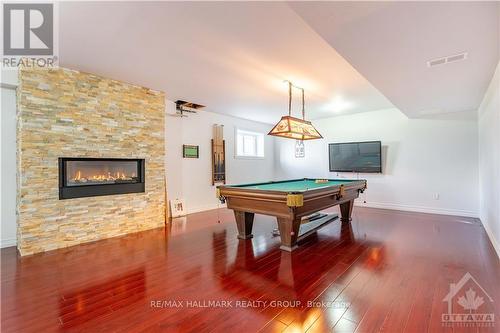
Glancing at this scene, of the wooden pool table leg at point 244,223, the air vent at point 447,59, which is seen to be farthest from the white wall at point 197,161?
the air vent at point 447,59

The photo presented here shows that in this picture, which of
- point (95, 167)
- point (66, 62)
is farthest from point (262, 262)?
point (66, 62)

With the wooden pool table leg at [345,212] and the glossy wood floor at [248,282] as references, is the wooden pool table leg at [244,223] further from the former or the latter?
the wooden pool table leg at [345,212]

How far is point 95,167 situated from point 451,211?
7.63 metres

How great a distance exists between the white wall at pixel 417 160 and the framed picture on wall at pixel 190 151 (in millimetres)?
4014

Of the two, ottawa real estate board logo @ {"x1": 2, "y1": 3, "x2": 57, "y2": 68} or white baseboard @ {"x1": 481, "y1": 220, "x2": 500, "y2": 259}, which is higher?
ottawa real estate board logo @ {"x1": 2, "y1": 3, "x2": 57, "y2": 68}

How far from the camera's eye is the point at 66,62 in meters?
3.50

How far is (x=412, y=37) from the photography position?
224cm

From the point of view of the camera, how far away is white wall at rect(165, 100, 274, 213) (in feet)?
19.0

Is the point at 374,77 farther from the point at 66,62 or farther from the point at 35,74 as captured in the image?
the point at 35,74

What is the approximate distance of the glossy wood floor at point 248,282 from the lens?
73.7 inches

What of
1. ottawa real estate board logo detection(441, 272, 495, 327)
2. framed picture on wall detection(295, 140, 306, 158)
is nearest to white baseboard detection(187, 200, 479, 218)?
framed picture on wall detection(295, 140, 306, 158)

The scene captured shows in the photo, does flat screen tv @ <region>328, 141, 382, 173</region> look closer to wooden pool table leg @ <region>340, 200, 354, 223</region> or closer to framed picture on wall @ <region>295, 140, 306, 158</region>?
framed picture on wall @ <region>295, 140, 306, 158</region>

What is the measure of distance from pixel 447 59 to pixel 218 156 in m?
5.24

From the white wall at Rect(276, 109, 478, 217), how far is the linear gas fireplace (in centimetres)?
557
